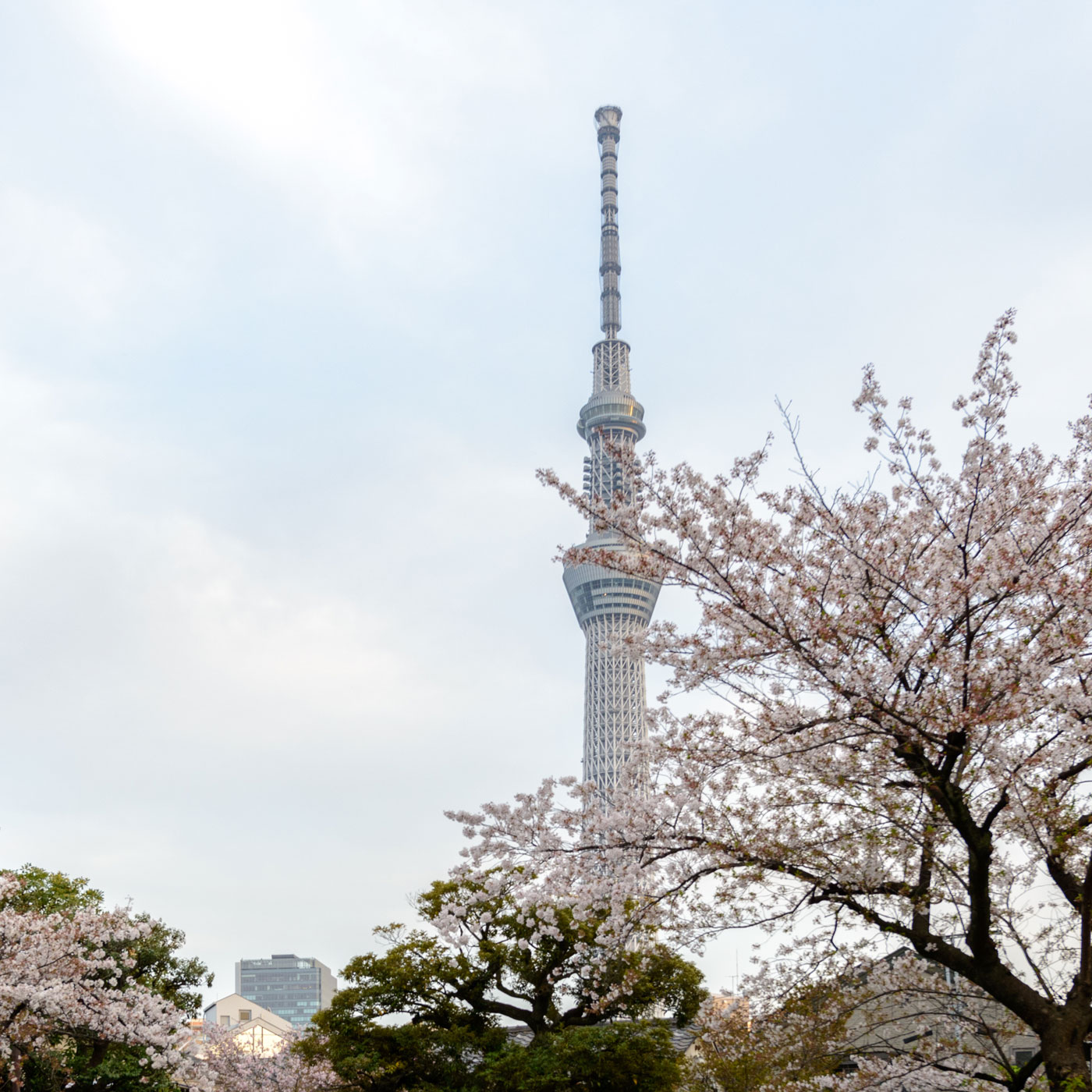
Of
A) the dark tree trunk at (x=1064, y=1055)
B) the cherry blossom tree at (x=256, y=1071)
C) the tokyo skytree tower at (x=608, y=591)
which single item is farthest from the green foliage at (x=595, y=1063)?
the tokyo skytree tower at (x=608, y=591)

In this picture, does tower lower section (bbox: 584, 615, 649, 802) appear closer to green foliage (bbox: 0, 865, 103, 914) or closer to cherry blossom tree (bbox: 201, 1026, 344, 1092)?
cherry blossom tree (bbox: 201, 1026, 344, 1092)

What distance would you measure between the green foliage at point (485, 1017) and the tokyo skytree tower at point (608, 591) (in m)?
63.0

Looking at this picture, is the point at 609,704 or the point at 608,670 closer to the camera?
the point at 609,704

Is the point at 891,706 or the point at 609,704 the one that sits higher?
the point at 609,704

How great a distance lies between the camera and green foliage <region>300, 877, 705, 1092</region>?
19.4m

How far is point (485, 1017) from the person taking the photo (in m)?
21.9

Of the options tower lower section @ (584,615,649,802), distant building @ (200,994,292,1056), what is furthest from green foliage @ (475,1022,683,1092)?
tower lower section @ (584,615,649,802)

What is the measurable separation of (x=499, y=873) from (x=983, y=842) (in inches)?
154

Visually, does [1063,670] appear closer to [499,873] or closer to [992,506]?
[992,506]

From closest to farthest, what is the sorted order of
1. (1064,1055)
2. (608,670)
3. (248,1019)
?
(1064,1055) < (248,1019) < (608,670)

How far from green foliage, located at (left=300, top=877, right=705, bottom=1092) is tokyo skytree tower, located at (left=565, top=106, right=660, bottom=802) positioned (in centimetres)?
6304

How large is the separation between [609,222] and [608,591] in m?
37.8

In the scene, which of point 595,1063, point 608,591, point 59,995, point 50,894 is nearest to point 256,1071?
point 50,894

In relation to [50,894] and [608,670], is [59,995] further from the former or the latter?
[608,670]
